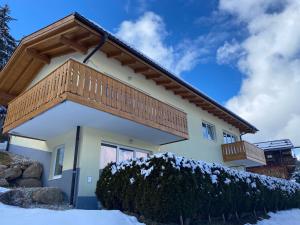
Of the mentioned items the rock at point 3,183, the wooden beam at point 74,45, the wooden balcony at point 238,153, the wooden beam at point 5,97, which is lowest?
the rock at point 3,183

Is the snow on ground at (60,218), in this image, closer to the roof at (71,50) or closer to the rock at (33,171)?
the rock at (33,171)

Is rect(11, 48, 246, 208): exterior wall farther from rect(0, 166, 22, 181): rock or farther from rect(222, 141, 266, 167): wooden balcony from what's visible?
rect(0, 166, 22, 181): rock

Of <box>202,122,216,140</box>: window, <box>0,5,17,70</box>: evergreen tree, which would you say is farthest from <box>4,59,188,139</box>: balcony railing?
<box>0,5,17,70</box>: evergreen tree

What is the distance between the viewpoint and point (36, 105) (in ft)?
31.6

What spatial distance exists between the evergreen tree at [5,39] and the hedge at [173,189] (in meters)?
20.0

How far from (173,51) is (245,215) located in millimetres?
9579

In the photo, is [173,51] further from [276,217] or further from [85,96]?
[276,217]

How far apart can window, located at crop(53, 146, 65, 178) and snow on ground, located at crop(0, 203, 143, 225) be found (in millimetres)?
4517

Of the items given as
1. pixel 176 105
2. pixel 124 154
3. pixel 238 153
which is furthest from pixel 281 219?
pixel 176 105

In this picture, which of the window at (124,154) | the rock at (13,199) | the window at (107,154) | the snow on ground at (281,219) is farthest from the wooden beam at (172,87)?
the rock at (13,199)

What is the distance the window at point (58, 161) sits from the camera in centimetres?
1134

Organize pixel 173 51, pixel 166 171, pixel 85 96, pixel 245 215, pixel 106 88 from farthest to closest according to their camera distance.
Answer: pixel 173 51
pixel 245 215
pixel 106 88
pixel 85 96
pixel 166 171

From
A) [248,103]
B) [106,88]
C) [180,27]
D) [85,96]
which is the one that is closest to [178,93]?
[180,27]

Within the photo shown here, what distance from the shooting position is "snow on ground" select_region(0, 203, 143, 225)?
5.55 m
